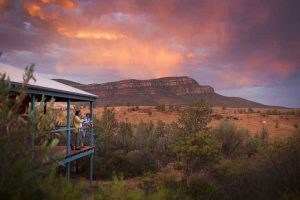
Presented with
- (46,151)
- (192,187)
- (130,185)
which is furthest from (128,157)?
(46,151)

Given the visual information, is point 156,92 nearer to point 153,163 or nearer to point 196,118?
point 196,118

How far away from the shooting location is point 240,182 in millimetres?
13234

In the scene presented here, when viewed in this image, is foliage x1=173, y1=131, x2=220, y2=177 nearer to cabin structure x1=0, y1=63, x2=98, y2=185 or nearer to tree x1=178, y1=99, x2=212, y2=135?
tree x1=178, y1=99, x2=212, y2=135

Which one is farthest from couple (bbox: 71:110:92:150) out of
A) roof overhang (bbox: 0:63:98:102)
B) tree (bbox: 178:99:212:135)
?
tree (bbox: 178:99:212:135)

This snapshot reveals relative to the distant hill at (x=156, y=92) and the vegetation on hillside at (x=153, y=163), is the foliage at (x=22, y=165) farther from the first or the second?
the distant hill at (x=156, y=92)

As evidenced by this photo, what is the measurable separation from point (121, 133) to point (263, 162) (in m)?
16.3

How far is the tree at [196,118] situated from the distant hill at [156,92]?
66.3 metres

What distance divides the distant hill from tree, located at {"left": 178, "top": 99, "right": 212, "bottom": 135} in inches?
2609

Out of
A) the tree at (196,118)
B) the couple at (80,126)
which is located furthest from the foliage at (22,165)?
the tree at (196,118)

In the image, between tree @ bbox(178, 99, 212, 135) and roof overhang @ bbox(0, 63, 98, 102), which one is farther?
tree @ bbox(178, 99, 212, 135)

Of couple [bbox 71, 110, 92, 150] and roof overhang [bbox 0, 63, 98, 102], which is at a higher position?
roof overhang [bbox 0, 63, 98, 102]

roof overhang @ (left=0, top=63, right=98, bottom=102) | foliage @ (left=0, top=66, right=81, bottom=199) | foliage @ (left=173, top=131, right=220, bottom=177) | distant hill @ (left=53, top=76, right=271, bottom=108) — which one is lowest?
foliage @ (left=173, top=131, right=220, bottom=177)

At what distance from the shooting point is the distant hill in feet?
319

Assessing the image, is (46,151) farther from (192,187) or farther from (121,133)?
(121,133)
